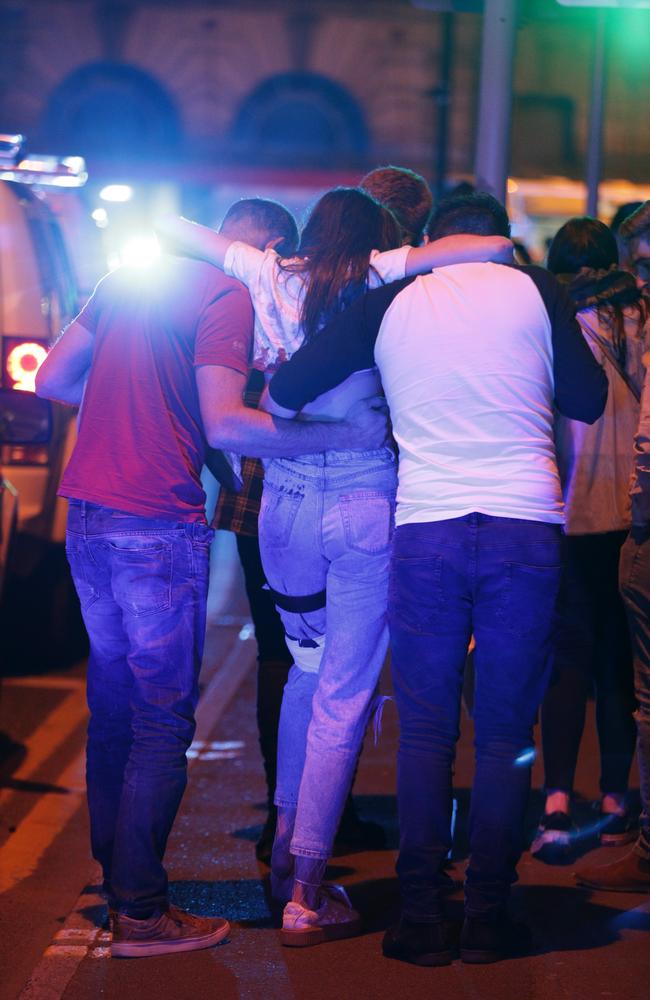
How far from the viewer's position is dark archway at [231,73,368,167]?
24.7m

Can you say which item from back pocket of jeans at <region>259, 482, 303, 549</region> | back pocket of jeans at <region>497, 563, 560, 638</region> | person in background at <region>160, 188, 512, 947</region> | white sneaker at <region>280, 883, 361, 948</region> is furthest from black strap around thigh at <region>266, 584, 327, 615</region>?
white sneaker at <region>280, 883, 361, 948</region>

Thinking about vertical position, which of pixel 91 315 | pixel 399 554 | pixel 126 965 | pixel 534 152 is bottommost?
pixel 126 965

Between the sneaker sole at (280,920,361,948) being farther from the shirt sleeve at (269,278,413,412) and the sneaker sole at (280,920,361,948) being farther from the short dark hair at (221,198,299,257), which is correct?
the short dark hair at (221,198,299,257)

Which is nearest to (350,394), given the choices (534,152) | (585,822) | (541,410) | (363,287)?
(363,287)

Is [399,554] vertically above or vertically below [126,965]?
above

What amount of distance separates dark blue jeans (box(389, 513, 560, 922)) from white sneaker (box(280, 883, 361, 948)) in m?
0.28

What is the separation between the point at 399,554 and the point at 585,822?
176 cm

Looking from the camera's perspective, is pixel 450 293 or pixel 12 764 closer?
pixel 450 293

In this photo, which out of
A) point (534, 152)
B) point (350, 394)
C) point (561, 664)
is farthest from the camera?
point (534, 152)

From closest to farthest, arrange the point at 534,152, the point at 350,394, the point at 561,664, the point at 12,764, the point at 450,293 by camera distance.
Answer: the point at 450,293, the point at 350,394, the point at 561,664, the point at 12,764, the point at 534,152

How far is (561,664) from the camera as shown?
4.88 meters

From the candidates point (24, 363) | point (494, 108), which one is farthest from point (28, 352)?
point (494, 108)

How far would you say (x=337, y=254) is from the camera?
3963 mm

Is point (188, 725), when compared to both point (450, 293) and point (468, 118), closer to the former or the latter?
point (450, 293)
